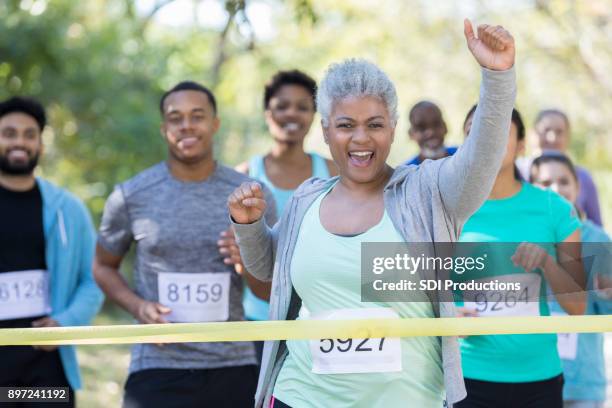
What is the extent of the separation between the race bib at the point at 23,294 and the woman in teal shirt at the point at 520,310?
224 centimetres

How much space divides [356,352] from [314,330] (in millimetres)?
190

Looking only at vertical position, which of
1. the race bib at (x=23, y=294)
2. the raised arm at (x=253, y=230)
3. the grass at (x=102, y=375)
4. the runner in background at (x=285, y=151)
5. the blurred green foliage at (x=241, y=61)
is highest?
the blurred green foliage at (x=241, y=61)

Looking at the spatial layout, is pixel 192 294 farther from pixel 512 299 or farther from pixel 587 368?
pixel 587 368

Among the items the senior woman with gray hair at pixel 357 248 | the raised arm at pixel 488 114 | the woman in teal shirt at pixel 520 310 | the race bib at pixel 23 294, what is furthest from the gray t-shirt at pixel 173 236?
the raised arm at pixel 488 114

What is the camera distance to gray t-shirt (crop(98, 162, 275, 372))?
444 centimetres

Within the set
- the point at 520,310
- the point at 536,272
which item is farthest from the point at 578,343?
the point at 536,272

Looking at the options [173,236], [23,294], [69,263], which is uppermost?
[173,236]

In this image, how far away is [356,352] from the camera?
122 inches

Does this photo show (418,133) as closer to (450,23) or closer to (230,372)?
(230,372)

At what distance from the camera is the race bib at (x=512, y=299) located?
4.07 m

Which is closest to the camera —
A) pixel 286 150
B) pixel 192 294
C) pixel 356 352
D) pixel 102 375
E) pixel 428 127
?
pixel 356 352

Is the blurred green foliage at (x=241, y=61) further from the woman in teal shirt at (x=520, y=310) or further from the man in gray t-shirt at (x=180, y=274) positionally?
the woman in teal shirt at (x=520, y=310)

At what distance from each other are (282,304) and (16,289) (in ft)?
7.24

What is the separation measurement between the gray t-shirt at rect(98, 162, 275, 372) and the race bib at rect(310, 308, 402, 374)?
1.42 metres
